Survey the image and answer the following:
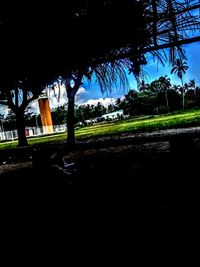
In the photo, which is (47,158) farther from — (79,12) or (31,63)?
(79,12)

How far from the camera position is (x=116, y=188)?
421cm

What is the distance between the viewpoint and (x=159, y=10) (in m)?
1.82

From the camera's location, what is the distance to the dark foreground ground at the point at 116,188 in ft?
9.84

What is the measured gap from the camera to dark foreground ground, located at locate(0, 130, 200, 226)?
3.00 meters

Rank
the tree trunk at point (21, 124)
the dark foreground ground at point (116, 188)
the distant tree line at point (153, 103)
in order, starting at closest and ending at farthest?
the dark foreground ground at point (116, 188), the tree trunk at point (21, 124), the distant tree line at point (153, 103)

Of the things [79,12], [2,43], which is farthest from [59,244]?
[79,12]

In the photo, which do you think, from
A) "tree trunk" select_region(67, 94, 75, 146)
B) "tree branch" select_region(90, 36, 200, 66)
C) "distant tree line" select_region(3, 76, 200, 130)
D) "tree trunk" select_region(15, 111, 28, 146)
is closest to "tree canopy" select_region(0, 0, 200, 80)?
"tree branch" select_region(90, 36, 200, 66)

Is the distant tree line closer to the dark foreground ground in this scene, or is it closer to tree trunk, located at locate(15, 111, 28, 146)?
tree trunk, located at locate(15, 111, 28, 146)

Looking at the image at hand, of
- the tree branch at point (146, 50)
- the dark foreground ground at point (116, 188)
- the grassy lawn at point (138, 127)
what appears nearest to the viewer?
the tree branch at point (146, 50)

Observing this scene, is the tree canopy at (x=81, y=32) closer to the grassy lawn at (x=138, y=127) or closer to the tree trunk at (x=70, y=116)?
the tree trunk at (x=70, y=116)

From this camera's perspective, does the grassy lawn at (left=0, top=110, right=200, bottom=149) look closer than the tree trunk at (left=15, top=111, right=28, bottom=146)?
Yes

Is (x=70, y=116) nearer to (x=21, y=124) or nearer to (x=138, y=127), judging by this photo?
(x=21, y=124)

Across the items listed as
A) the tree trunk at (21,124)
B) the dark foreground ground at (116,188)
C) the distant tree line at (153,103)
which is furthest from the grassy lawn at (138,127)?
the distant tree line at (153,103)

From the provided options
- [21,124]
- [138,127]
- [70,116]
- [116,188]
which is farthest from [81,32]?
[138,127]
